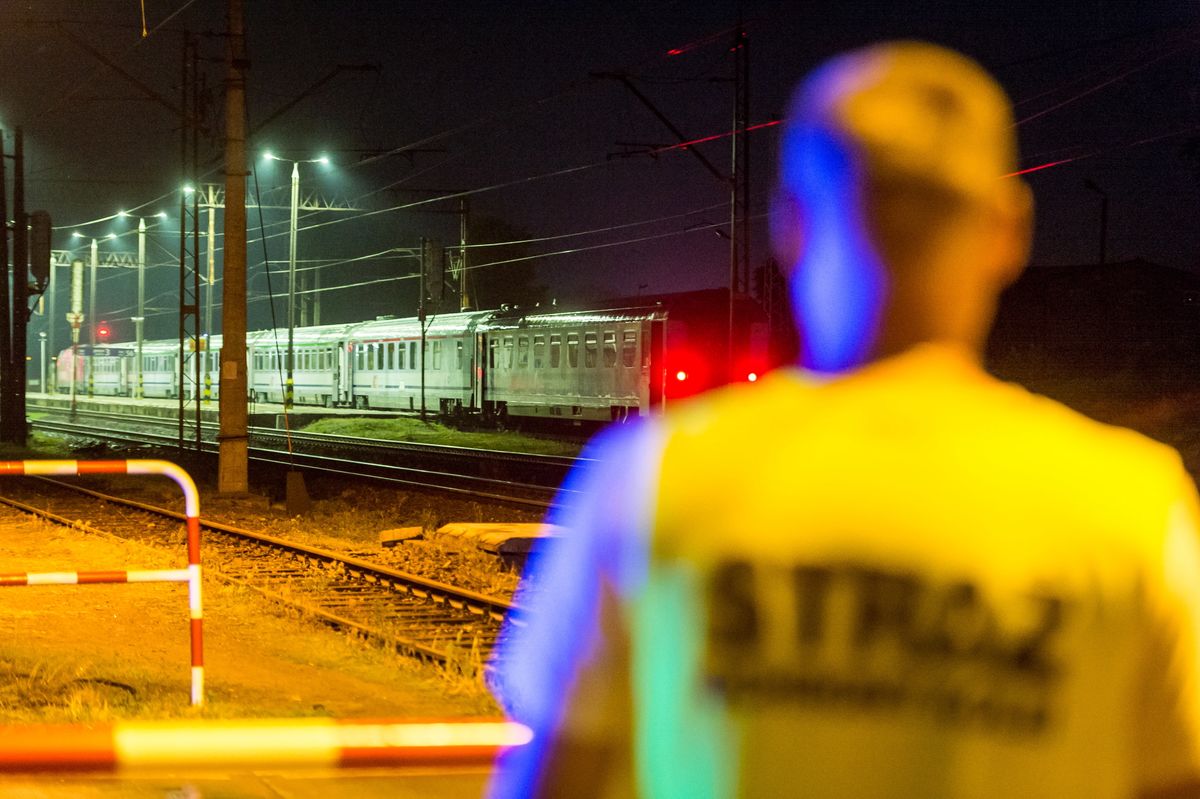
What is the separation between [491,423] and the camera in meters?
36.7

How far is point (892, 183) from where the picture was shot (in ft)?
3.97

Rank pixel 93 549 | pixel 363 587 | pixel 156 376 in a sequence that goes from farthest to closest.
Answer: pixel 156 376
pixel 93 549
pixel 363 587

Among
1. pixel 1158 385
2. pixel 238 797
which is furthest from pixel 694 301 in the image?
pixel 238 797

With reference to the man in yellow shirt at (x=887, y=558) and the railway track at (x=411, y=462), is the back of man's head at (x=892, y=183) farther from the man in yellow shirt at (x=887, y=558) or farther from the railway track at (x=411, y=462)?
the railway track at (x=411, y=462)

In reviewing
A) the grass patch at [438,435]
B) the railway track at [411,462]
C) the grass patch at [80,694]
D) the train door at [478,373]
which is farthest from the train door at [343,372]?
the grass patch at [80,694]

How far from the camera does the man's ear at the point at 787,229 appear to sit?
132 cm

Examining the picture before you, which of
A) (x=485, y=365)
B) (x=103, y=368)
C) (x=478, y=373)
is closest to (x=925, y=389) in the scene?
(x=485, y=365)

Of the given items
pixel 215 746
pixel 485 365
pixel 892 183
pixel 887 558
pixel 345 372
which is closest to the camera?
pixel 887 558

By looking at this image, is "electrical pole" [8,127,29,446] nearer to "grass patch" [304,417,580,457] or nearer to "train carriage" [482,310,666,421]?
"grass patch" [304,417,580,457]

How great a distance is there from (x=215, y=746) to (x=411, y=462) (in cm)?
2421

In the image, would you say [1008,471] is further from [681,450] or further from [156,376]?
[156,376]

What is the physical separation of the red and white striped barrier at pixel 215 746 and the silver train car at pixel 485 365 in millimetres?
24000

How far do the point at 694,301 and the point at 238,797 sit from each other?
25992 mm

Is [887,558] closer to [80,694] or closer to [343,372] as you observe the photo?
[80,694]
